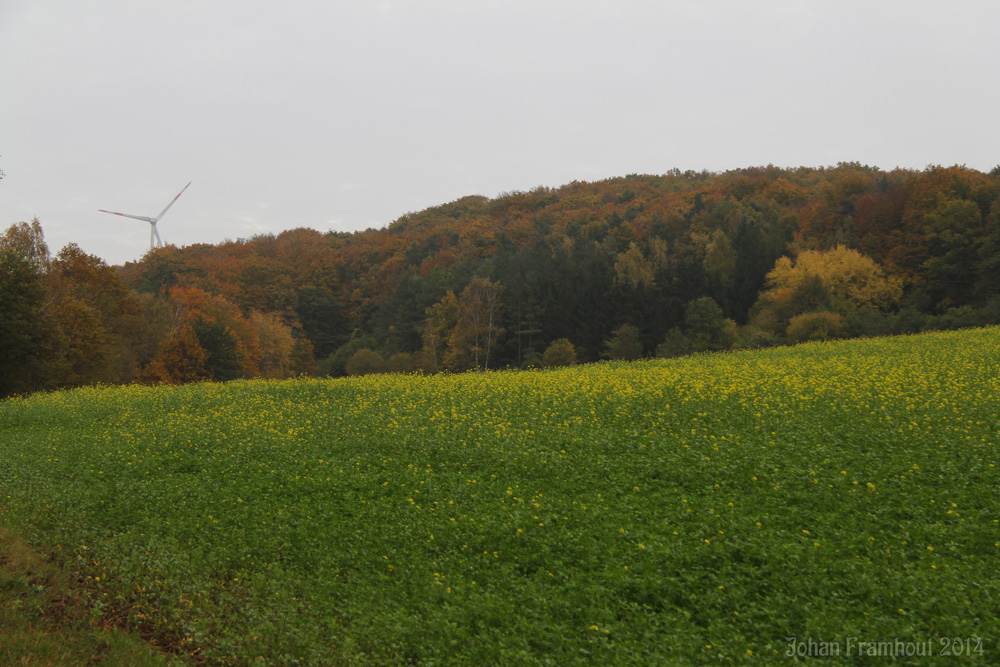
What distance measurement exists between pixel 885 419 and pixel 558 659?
10683 millimetres

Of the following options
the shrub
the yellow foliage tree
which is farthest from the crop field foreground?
the shrub

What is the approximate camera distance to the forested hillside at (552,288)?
138 ft

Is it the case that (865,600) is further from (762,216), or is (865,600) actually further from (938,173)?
(762,216)

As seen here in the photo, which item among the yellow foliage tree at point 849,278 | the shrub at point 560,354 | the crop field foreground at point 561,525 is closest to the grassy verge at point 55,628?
the crop field foreground at point 561,525

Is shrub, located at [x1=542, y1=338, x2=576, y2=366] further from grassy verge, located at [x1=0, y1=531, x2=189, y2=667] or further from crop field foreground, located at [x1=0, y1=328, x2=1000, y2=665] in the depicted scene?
grassy verge, located at [x1=0, y1=531, x2=189, y2=667]

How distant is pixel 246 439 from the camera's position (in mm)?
17438

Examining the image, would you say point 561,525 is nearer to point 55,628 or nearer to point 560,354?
point 55,628

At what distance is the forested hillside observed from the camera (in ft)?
138

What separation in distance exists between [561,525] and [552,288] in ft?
170

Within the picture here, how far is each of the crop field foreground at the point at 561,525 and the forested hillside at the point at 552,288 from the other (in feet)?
84.1

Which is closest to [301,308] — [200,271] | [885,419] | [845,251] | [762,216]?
[200,271]

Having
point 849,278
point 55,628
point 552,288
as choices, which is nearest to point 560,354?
point 552,288

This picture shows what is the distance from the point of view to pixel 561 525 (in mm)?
10430

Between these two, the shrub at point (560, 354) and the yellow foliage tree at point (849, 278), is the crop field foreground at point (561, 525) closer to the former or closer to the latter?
the yellow foliage tree at point (849, 278)
